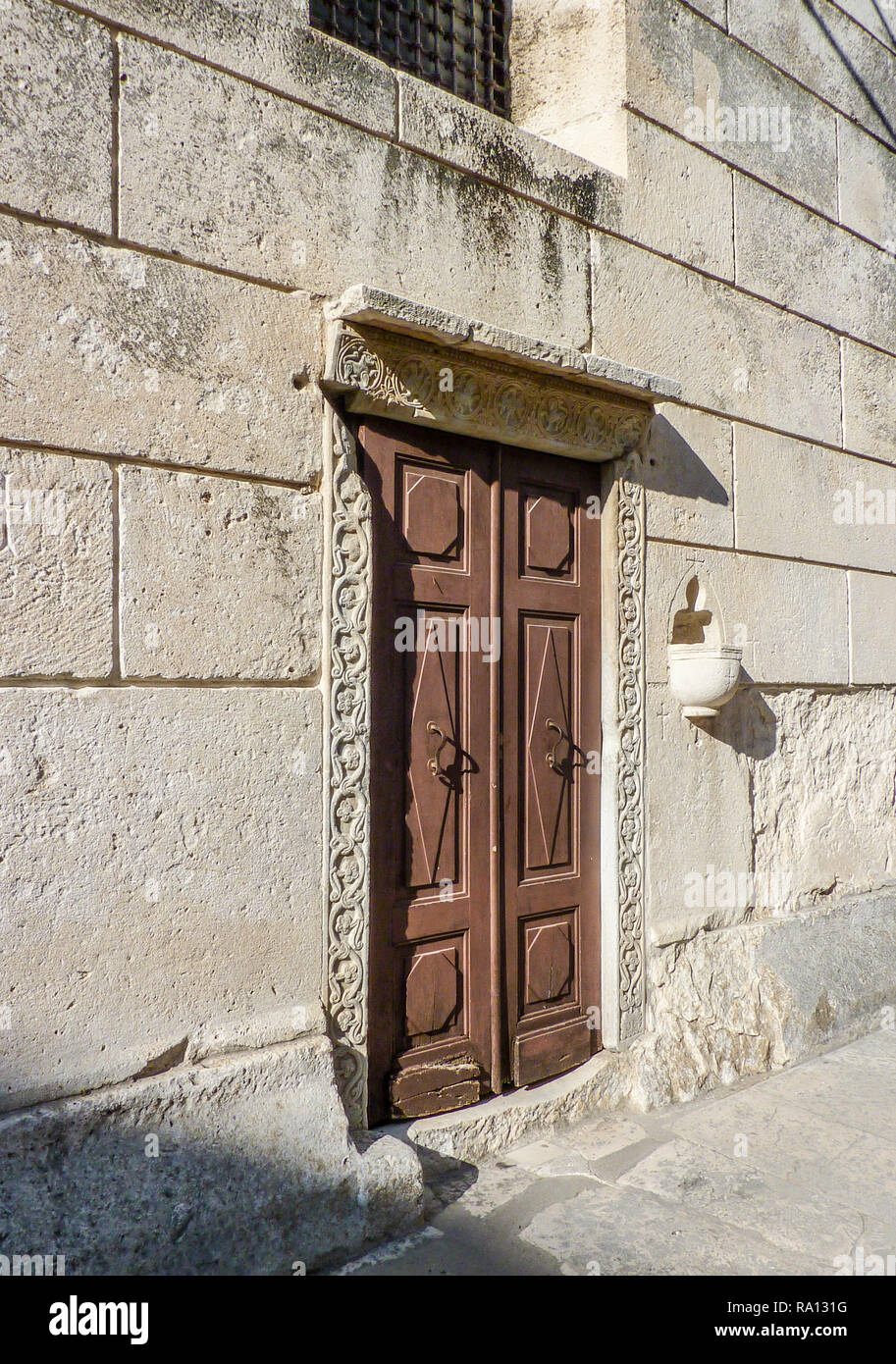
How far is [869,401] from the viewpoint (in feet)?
19.2

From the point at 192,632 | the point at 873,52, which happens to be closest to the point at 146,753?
the point at 192,632

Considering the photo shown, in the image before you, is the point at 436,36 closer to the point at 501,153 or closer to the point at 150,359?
the point at 501,153

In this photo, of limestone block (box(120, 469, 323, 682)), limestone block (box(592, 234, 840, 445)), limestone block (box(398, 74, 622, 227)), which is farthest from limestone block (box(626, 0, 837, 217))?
limestone block (box(120, 469, 323, 682))

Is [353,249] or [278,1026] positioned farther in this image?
[353,249]

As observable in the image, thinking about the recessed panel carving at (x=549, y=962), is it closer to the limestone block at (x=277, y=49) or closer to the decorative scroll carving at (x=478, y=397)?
the decorative scroll carving at (x=478, y=397)

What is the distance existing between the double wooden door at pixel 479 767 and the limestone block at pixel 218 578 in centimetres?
35

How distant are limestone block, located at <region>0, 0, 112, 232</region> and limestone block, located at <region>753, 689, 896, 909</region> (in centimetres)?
377

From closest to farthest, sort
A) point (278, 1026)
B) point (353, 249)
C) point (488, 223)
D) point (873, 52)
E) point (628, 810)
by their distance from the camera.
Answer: point (278, 1026), point (353, 249), point (488, 223), point (628, 810), point (873, 52)

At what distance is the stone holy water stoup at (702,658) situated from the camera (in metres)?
4.48

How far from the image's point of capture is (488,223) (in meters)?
3.92

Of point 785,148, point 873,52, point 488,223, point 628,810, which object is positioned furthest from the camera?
point 873,52

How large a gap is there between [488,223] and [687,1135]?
11.7 feet

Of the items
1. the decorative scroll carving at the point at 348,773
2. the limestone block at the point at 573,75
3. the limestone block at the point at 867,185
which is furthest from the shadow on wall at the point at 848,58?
the decorative scroll carving at the point at 348,773

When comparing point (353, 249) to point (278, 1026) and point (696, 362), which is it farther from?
point (278, 1026)
